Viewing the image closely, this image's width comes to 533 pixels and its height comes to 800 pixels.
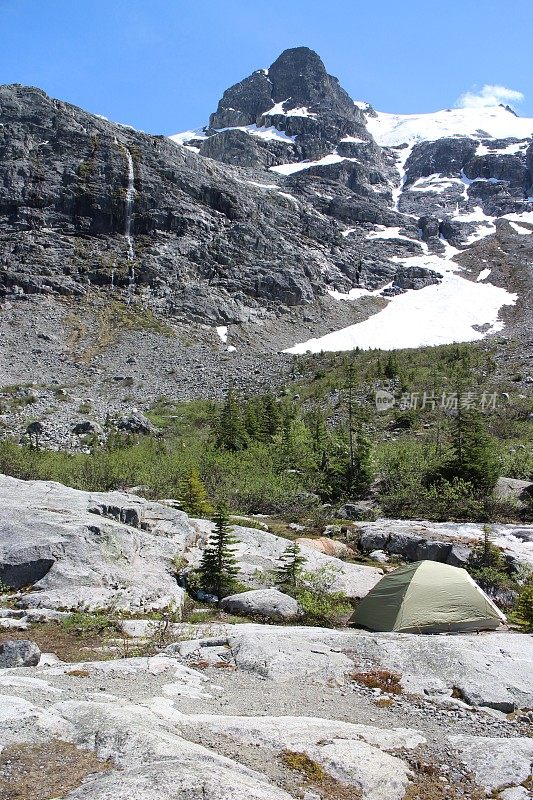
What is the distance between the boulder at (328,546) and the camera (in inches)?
687

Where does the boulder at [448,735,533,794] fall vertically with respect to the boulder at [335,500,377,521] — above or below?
above

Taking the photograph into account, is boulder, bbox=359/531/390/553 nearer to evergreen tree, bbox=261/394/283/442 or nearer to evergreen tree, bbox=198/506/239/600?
evergreen tree, bbox=198/506/239/600

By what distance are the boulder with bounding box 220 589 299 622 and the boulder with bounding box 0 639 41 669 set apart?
4957 millimetres

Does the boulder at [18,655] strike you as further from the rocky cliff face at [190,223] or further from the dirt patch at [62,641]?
the rocky cliff face at [190,223]

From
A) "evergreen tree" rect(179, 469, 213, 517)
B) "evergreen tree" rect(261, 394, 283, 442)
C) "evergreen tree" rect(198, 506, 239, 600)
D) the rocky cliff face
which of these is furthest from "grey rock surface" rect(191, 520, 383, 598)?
the rocky cliff face

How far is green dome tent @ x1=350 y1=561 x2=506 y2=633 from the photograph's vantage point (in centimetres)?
1149

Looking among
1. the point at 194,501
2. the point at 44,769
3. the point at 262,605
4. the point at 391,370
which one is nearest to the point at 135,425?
the point at 194,501

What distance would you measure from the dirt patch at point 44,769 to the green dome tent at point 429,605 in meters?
7.94

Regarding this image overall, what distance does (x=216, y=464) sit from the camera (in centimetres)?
2789

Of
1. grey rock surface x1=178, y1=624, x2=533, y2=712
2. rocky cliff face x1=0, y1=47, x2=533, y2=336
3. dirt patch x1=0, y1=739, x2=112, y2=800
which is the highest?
rocky cliff face x1=0, y1=47, x2=533, y2=336

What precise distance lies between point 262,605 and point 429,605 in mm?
3758

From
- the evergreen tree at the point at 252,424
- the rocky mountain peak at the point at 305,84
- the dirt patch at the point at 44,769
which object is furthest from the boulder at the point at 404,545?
the rocky mountain peak at the point at 305,84

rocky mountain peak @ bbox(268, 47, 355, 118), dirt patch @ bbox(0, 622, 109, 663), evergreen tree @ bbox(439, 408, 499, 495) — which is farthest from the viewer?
rocky mountain peak @ bbox(268, 47, 355, 118)

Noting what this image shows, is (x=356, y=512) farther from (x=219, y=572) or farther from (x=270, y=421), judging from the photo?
(x=270, y=421)
